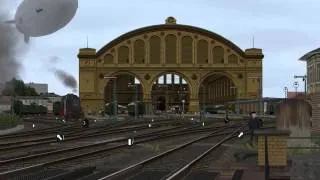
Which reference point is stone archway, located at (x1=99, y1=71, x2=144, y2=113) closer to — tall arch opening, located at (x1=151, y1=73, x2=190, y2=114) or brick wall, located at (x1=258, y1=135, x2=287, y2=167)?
tall arch opening, located at (x1=151, y1=73, x2=190, y2=114)

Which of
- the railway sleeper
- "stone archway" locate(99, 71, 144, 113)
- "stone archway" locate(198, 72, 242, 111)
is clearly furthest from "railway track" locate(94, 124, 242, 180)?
"stone archway" locate(99, 71, 144, 113)

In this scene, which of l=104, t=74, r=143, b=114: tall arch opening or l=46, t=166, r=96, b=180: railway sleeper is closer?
l=46, t=166, r=96, b=180: railway sleeper

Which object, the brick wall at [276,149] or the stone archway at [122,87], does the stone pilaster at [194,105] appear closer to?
the stone archway at [122,87]

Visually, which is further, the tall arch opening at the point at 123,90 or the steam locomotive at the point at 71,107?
the tall arch opening at the point at 123,90

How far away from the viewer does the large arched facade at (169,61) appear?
543ft

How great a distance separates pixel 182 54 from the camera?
168 metres

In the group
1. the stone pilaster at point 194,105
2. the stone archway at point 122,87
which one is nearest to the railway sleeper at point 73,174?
the stone archway at point 122,87

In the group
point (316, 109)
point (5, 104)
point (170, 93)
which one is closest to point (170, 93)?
point (170, 93)

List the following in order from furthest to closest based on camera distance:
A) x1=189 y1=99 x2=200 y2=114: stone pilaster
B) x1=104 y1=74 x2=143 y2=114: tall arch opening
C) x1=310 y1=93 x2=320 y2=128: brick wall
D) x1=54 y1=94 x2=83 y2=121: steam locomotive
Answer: x1=104 y1=74 x2=143 y2=114: tall arch opening → x1=189 y1=99 x2=200 y2=114: stone pilaster → x1=54 y1=94 x2=83 y2=121: steam locomotive → x1=310 y1=93 x2=320 y2=128: brick wall

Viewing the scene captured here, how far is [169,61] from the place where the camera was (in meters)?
168

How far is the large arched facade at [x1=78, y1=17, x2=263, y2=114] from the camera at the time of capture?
165375 mm

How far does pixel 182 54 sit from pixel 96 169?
149076 millimetres

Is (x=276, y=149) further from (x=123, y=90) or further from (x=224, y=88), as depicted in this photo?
(x=224, y=88)

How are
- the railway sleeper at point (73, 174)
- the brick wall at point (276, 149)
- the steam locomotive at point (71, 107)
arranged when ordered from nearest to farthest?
the railway sleeper at point (73, 174) → the brick wall at point (276, 149) → the steam locomotive at point (71, 107)
